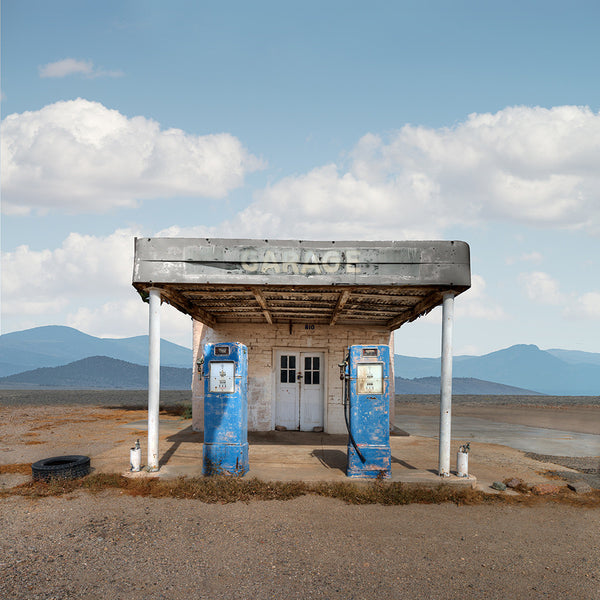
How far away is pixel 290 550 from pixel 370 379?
10.9ft

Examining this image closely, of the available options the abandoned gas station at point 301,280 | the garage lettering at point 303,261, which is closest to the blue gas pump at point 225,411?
the abandoned gas station at point 301,280

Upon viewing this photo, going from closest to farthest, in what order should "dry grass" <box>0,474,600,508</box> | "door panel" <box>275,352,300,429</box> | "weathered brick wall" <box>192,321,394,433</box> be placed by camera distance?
"dry grass" <box>0,474,600,508</box>
"weathered brick wall" <box>192,321,394,433</box>
"door panel" <box>275,352,300,429</box>

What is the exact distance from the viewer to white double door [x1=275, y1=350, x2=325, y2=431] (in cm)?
1327

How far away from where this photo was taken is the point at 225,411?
25.9ft

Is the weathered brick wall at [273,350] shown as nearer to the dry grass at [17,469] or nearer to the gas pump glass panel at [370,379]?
the dry grass at [17,469]

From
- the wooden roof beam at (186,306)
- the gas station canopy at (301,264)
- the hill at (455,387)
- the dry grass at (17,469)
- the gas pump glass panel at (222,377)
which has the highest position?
the gas station canopy at (301,264)

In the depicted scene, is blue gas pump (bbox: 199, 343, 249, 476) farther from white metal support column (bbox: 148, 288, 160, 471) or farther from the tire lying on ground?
the tire lying on ground

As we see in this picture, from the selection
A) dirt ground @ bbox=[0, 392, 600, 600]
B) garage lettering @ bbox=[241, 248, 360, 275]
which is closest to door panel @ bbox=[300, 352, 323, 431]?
garage lettering @ bbox=[241, 248, 360, 275]

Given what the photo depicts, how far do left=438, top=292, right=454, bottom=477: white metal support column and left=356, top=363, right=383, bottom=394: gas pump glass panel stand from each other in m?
0.99

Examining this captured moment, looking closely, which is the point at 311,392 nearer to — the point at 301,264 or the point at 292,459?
the point at 292,459

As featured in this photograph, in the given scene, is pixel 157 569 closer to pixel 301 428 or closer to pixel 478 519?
pixel 478 519

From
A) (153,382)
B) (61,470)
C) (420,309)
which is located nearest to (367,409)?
(420,309)

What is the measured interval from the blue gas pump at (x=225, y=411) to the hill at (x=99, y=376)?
78851 mm

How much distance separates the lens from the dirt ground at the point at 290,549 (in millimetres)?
4305
